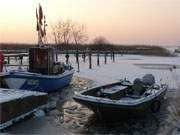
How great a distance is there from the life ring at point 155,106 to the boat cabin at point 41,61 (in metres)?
7.03

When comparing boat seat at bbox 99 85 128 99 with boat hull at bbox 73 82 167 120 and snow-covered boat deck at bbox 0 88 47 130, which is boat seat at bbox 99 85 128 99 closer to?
boat hull at bbox 73 82 167 120

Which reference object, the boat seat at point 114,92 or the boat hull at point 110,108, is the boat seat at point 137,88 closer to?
the boat seat at point 114,92

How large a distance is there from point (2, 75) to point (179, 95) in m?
8.31

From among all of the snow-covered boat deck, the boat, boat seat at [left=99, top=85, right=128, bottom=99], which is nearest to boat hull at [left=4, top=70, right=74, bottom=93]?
the boat

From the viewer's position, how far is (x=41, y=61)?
21672 millimetres

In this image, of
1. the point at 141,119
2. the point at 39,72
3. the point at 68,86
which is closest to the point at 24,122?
the point at 141,119

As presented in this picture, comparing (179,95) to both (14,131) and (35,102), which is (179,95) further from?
(14,131)

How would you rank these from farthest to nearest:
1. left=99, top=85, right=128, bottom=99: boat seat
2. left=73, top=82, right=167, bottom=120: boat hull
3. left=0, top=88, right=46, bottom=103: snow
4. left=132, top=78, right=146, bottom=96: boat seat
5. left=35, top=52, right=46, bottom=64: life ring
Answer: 1. left=35, top=52, right=46, bottom=64: life ring
2. left=132, top=78, right=146, bottom=96: boat seat
3. left=99, top=85, right=128, bottom=99: boat seat
4. left=73, top=82, right=167, bottom=120: boat hull
5. left=0, top=88, right=46, bottom=103: snow

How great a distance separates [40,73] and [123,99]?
656 centimetres

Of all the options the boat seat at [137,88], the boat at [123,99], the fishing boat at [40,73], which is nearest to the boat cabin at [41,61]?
the fishing boat at [40,73]

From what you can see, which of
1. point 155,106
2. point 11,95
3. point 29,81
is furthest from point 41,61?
point 11,95

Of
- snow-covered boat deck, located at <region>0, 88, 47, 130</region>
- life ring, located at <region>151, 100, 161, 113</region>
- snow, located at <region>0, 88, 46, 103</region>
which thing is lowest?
life ring, located at <region>151, 100, 161, 113</region>

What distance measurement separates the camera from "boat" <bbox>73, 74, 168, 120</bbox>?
45.4 ft

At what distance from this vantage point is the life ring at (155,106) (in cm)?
1601
